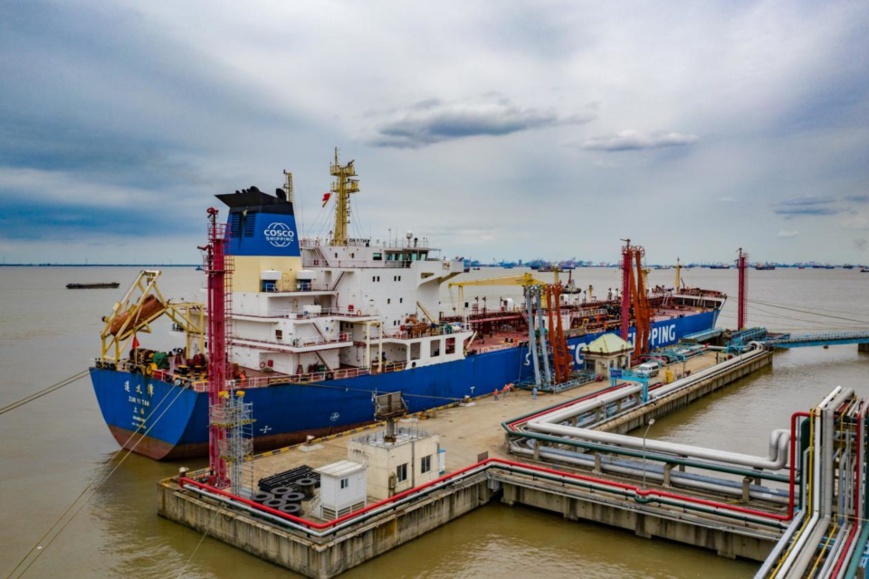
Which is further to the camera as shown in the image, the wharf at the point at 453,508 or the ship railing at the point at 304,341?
the ship railing at the point at 304,341

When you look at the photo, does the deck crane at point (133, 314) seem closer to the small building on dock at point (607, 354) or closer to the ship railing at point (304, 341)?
the ship railing at point (304, 341)

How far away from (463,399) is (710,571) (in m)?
13.9

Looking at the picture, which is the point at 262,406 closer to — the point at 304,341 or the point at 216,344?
the point at 304,341

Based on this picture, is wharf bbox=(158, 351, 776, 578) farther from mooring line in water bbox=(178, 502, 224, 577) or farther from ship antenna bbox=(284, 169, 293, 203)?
ship antenna bbox=(284, 169, 293, 203)

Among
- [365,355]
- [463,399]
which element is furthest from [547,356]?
[365,355]

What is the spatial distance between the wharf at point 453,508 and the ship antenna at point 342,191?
11.1 meters

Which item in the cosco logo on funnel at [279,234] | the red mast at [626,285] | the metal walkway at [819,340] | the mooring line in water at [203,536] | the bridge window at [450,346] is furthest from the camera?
the metal walkway at [819,340]

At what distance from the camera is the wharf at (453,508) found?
14297 millimetres

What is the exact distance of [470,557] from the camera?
1562cm

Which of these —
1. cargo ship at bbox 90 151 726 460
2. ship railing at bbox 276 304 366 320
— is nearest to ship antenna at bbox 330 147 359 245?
cargo ship at bbox 90 151 726 460

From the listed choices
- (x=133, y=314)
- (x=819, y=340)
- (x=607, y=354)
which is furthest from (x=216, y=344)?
(x=819, y=340)

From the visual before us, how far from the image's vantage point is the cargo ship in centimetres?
2092

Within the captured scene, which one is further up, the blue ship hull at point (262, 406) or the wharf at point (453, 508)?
the blue ship hull at point (262, 406)

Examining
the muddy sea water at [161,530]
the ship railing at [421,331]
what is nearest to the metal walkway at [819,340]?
the muddy sea water at [161,530]
